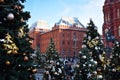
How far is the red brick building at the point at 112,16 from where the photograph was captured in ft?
→ 253

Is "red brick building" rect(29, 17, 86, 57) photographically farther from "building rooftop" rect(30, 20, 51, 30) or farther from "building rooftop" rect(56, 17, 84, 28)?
"building rooftop" rect(30, 20, 51, 30)

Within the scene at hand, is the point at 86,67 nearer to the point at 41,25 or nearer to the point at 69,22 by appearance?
the point at 69,22

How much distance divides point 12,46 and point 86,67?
10.7m

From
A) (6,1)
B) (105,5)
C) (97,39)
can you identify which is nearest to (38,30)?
(105,5)

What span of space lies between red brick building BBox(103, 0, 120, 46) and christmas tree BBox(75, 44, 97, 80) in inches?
2219

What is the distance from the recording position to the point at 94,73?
750 inches

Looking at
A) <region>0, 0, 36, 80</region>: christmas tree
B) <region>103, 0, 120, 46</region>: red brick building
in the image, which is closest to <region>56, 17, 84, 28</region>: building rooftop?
<region>103, 0, 120, 46</region>: red brick building

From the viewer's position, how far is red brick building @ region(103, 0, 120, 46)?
77.2 metres

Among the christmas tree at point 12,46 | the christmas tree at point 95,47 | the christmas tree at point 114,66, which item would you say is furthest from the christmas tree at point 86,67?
the christmas tree at point 12,46

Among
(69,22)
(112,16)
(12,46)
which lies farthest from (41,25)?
(12,46)

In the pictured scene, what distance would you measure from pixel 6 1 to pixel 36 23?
441 ft

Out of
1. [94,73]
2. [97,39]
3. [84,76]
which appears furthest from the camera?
[97,39]

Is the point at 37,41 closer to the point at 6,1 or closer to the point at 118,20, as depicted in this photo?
the point at 118,20

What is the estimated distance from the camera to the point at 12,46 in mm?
9602
